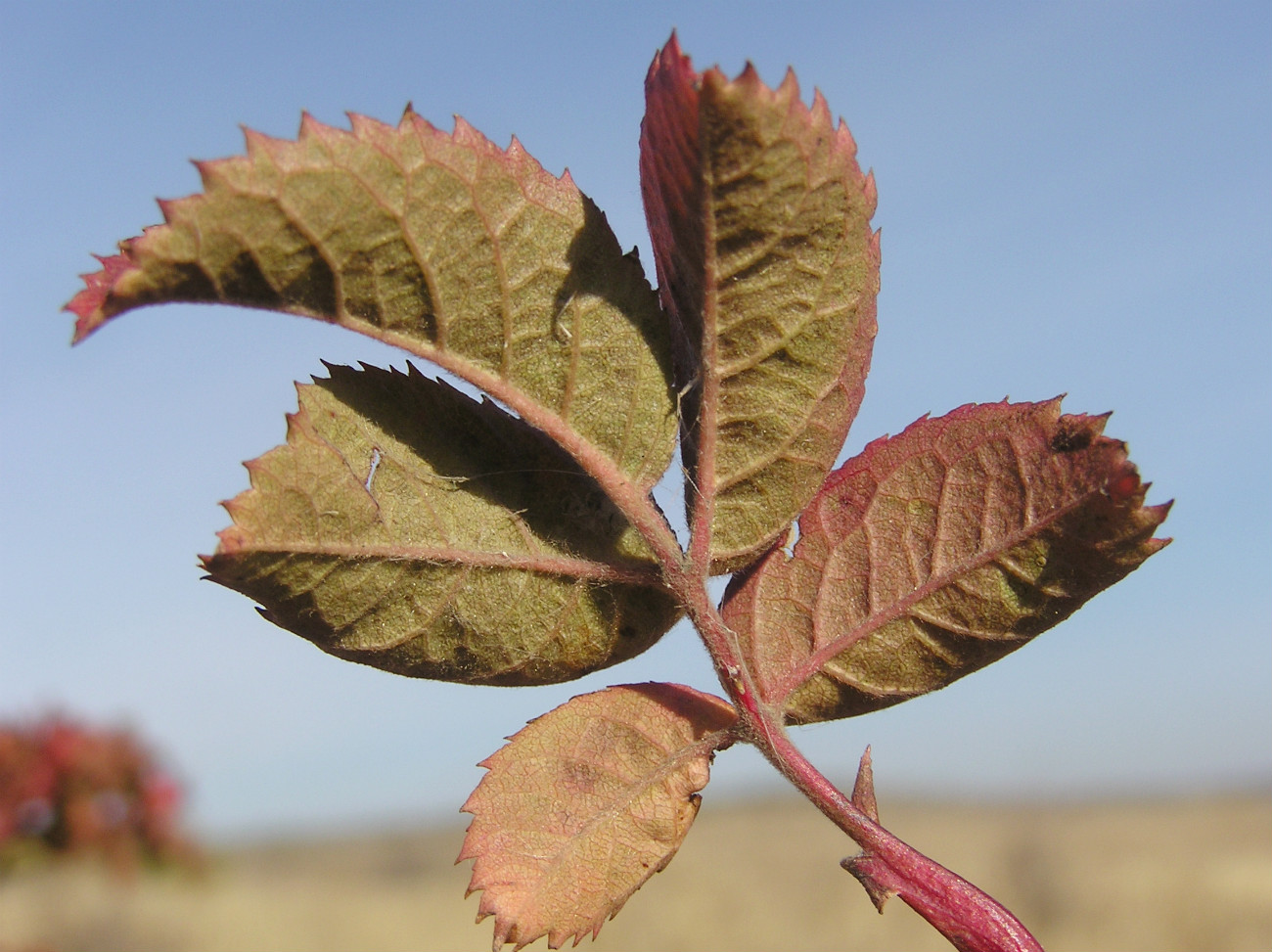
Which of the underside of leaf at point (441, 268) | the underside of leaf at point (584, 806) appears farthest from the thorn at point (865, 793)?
the underside of leaf at point (441, 268)

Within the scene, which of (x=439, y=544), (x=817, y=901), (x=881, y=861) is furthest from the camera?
(x=817, y=901)

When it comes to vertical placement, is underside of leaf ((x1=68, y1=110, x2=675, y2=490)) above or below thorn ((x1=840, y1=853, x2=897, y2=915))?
above

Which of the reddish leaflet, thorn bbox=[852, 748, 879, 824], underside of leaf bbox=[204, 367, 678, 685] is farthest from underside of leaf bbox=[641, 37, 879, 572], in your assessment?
thorn bbox=[852, 748, 879, 824]

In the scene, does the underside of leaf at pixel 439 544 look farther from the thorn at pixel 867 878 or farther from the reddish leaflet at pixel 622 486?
the thorn at pixel 867 878

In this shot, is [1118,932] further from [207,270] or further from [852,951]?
[207,270]

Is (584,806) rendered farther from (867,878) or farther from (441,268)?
(441,268)

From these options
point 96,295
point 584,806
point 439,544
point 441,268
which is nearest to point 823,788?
point 584,806

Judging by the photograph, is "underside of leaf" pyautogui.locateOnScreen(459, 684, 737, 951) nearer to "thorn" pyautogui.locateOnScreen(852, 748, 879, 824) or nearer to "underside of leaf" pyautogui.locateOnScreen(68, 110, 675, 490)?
"thorn" pyautogui.locateOnScreen(852, 748, 879, 824)
